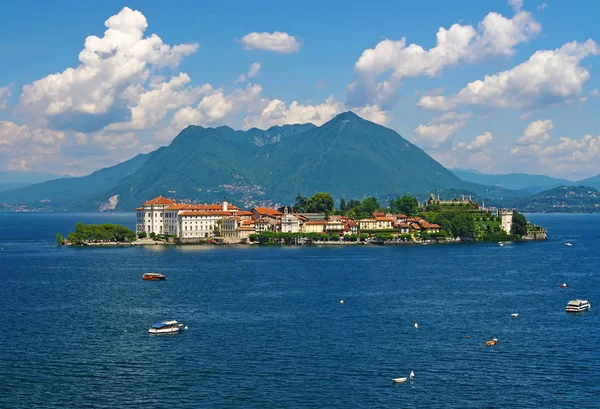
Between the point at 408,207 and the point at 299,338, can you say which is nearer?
the point at 299,338

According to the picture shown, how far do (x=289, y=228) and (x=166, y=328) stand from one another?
106992 mm

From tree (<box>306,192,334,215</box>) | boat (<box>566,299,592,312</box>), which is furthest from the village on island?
boat (<box>566,299,592,312</box>)

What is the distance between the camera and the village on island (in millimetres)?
158875

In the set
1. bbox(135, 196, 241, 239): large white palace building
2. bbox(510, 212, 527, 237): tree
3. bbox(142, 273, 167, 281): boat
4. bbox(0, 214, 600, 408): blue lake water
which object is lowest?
bbox(0, 214, 600, 408): blue lake water

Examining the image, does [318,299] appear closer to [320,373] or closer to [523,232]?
[320,373]

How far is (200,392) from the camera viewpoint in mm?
42031

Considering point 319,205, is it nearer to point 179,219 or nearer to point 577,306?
point 179,219

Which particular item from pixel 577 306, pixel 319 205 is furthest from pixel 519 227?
pixel 577 306

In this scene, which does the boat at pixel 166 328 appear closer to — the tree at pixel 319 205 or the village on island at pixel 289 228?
the village on island at pixel 289 228

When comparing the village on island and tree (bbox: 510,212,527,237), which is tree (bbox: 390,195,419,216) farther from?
tree (bbox: 510,212,527,237)

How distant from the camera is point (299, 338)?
180 ft

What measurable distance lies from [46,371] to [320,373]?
628 inches

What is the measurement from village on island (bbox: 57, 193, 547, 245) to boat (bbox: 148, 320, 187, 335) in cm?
9838

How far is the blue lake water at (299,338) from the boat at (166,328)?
56.1 inches
